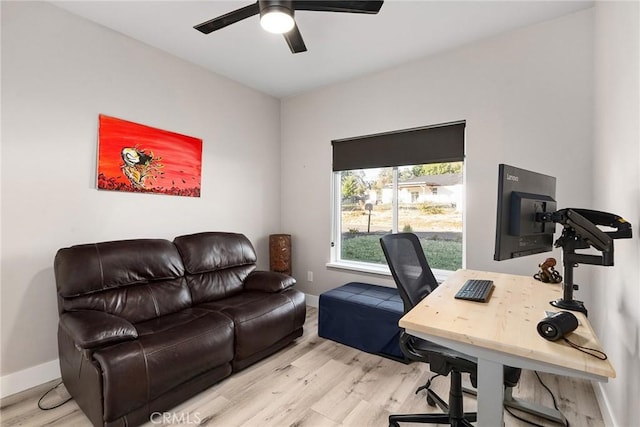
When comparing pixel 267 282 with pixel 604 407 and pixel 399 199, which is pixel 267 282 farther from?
pixel 604 407

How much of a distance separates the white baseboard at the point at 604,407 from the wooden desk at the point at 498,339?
2.95 ft

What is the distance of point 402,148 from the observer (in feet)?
10.1

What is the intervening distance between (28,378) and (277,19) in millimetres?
2895

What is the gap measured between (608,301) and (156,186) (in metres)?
3.52

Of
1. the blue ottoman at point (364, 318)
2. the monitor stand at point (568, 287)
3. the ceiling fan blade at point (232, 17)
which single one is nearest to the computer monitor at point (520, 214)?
the monitor stand at point (568, 287)

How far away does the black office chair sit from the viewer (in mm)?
1331

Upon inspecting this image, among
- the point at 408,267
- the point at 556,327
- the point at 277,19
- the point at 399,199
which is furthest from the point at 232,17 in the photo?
the point at 399,199

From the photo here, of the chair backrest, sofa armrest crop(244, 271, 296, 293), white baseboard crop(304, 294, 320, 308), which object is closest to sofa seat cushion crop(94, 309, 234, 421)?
sofa armrest crop(244, 271, 296, 293)

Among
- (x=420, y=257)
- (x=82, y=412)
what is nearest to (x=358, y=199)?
(x=420, y=257)

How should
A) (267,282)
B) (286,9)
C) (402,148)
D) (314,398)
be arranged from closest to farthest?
(286,9), (314,398), (267,282), (402,148)

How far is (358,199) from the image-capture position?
139 inches

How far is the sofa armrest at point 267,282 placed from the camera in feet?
8.89

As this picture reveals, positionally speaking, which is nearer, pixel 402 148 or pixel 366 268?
pixel 402 148
